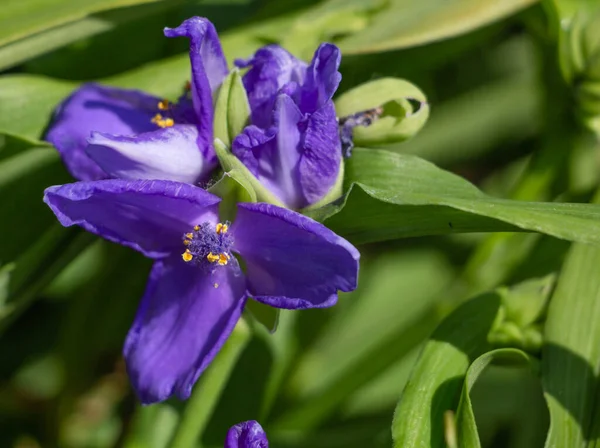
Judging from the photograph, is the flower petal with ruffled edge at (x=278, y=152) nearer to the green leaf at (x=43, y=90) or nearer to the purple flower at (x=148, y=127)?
the purple flower at (x=148, y=127)

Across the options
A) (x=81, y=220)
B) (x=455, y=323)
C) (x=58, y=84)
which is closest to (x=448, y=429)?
(x=455, y=323)

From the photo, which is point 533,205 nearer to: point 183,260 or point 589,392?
point 589,392

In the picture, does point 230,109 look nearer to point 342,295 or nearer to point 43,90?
point 43,90

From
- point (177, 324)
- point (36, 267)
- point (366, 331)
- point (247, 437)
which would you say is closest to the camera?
point (247, 437)

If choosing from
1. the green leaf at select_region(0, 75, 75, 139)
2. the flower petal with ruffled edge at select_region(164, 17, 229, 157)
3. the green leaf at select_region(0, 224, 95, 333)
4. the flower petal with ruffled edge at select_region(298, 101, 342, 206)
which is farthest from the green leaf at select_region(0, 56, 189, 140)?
the flower petal with ruffled edge at select_region(298, 101, 342, 206)

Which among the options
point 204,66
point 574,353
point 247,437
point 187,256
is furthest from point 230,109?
point 574,353

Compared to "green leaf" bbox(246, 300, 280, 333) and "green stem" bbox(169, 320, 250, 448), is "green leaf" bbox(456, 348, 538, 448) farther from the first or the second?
"green stem" bbox(169, 320, 250, 448)

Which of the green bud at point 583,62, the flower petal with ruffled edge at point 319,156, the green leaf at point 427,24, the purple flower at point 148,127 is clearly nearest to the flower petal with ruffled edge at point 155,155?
the purple flower at point 148,127
